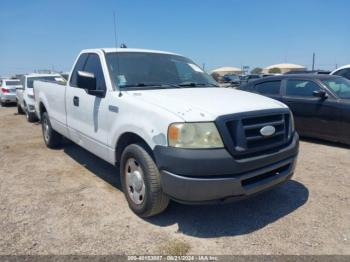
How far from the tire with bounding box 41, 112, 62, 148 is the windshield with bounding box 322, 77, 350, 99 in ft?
19.4

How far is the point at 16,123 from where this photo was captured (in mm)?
10945

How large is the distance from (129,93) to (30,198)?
1978 mm

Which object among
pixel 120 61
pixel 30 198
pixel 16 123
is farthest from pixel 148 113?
pixel 16 123

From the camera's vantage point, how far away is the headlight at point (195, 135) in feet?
9.61

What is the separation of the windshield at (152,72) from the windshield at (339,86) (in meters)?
3.54

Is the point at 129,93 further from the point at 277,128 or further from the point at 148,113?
the point at 277,128

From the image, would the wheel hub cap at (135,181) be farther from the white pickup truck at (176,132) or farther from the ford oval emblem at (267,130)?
the ford oval emblem at (267,130)

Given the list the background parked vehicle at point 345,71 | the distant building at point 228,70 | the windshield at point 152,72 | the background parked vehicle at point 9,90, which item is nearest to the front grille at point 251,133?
the windshield at point 152,72

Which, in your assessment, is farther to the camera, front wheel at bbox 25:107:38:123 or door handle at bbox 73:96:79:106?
front wheel at bbox 25:107:38:123

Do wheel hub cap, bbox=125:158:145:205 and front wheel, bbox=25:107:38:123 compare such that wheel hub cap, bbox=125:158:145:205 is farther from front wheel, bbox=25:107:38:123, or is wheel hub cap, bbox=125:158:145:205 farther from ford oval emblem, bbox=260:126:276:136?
front wheel, bbox=25:107:38:123

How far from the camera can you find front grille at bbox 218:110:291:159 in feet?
9.78

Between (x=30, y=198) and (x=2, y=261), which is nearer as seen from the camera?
(x=2, y=261)

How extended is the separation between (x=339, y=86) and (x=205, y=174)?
215 inches

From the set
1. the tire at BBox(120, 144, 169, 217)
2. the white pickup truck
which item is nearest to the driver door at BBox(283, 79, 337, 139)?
Result: the white pickup truck
